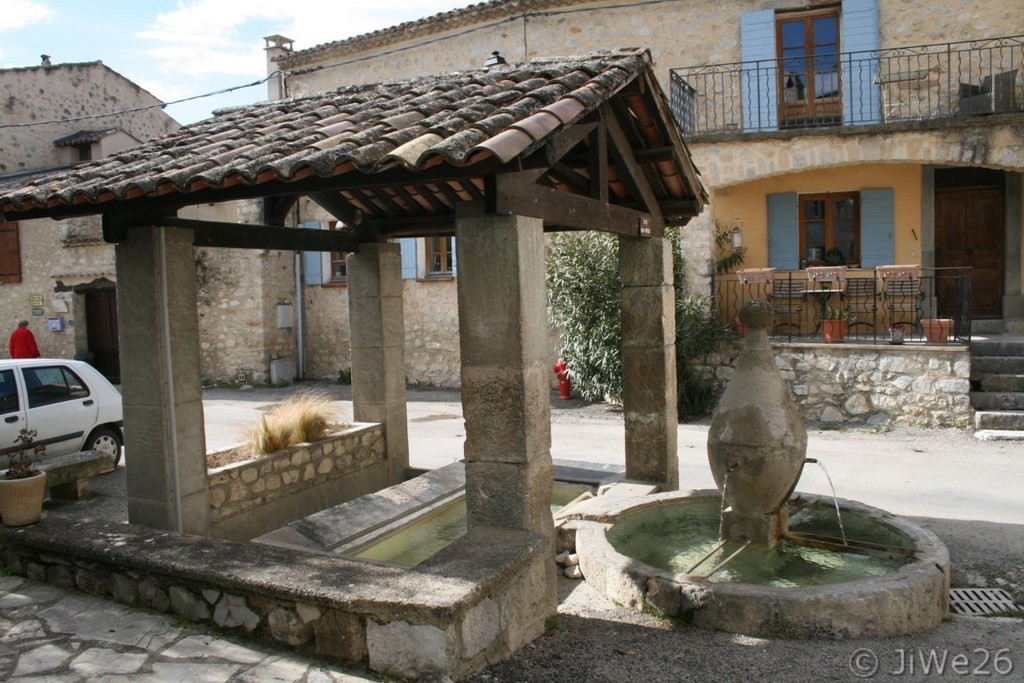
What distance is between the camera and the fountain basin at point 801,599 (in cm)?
377

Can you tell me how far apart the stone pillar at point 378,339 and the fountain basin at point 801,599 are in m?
3.22

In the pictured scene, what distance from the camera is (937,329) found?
10.0 metres

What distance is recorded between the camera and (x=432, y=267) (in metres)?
14.9

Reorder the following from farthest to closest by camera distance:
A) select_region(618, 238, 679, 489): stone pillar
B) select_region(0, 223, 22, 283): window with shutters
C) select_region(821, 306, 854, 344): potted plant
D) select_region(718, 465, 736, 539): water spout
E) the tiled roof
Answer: select_region(0, 223, 22, 283): window with shutters, select_region(821, 306, 854, 344): potted plant, select_region(618, 238, 679, 489): stone pillar, select_region(718, 465, 736, 539): water spout, the tiled roof

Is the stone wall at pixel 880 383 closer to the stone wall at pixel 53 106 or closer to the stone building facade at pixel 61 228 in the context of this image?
the stone building facade at pixel 61 228

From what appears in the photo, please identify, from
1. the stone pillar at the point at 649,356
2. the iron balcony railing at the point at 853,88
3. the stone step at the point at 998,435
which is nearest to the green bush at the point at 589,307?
the iron balcony railing at the point at 853,88

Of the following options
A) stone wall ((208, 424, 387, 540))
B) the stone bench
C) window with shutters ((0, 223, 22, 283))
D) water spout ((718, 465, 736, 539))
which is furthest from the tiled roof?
window with shutters ((0, 223, 22, 283))

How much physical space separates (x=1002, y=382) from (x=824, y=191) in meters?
4.11

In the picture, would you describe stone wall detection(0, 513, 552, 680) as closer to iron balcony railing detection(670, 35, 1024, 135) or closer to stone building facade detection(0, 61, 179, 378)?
iron balcony railing detection(670, 35, 1024, 135)

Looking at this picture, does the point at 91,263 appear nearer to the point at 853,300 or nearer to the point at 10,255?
the point at 10,255

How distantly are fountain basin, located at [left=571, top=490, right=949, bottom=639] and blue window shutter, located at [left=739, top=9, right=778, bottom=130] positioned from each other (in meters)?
9.38

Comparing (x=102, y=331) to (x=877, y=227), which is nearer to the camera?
(x=877, y=227)

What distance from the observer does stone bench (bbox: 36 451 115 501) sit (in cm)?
710

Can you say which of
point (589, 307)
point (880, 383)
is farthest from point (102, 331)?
point (880, 383)
